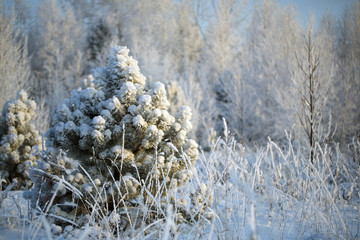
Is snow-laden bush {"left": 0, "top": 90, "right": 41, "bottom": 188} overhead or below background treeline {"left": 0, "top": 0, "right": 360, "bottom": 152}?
below

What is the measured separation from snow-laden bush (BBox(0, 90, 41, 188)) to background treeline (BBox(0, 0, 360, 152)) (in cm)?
232

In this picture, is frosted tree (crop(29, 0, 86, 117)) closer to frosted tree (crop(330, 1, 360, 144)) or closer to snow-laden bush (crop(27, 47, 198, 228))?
snow-laden bush (crop(27, 47, 198, 228))

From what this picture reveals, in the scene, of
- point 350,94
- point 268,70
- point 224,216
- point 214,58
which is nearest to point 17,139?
point 224,216

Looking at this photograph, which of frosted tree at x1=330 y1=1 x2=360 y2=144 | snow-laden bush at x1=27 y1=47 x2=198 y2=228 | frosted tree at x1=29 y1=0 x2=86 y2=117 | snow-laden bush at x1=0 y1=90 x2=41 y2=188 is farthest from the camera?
frosted tree at x1=29 y1=0 x2=86 y2=117

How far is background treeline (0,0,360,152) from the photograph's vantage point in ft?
27.1

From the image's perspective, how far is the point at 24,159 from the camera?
4.61 m

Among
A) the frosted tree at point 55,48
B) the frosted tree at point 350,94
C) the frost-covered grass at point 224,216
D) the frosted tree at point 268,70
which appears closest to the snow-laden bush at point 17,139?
the frost-covered grass at point 224,216

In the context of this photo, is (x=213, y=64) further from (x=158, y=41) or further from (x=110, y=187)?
(x=110, y=187)

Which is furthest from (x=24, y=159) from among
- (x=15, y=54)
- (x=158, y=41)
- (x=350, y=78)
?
(x=158, y=41)

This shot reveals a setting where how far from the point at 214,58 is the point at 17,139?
1336 centimetres

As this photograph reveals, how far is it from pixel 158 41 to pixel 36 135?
17364 millimetres

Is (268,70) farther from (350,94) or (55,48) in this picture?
(55,48)

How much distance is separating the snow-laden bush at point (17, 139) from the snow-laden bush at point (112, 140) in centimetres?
270

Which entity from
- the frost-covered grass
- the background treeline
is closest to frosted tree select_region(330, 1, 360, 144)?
the background treeline
